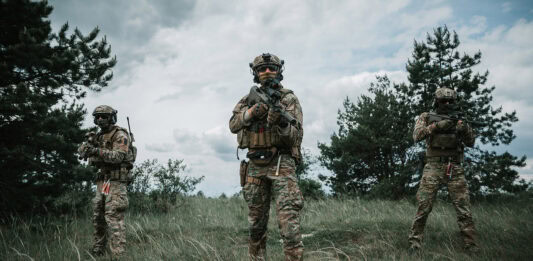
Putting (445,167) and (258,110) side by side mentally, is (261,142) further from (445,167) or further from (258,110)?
(445,167)

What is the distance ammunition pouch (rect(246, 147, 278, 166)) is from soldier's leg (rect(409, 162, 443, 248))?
9.39 ft

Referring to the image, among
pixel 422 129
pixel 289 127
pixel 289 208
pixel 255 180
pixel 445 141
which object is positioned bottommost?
pixel 289 208

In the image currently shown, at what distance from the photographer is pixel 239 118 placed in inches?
159

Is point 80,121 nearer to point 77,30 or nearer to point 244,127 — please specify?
point 77,30

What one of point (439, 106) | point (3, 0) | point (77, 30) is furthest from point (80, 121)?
point (439, 106)

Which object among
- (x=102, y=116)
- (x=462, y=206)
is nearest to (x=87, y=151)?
(x=102, y=116)

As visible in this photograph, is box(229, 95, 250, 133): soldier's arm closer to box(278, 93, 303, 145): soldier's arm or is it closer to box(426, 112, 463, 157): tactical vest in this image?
box(278, 93, 303, 145): soldier's arm

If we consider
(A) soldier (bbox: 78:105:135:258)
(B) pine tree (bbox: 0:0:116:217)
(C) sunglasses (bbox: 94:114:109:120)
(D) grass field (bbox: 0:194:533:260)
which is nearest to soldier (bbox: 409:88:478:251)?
(D) grass field (bbox: 0:194:533:260)

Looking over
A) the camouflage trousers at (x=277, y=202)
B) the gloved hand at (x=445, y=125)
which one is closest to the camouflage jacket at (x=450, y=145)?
the gloved hand at (x=445, y=125)

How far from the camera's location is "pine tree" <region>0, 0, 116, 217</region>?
7796 mm

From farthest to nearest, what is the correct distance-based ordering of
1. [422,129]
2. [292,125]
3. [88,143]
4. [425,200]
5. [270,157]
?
[88,143]
[422,129]
[425,200]
[270,157]
[292,125]

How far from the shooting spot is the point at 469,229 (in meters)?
5.15

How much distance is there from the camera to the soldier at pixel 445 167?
5238 mm

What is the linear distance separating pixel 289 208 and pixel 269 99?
3.81ft
